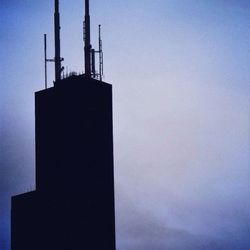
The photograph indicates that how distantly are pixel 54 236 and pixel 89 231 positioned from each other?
4331 mm

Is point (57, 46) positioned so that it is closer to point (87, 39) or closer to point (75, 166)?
point (87, 39)

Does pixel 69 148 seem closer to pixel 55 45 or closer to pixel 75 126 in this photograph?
pixel 75 126

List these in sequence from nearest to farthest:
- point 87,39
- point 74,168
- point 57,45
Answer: point 74,168 → point 87,39 → point 57,45

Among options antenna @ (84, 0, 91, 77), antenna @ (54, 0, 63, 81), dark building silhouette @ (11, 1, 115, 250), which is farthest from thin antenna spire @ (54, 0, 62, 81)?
dark building silhouette @ (11, 1, 115, 250)

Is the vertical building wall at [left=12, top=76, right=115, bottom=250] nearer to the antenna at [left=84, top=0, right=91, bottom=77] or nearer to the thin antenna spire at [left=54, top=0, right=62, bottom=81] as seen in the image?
the antenna at [left=84, top=0, right=91, bottom=77]

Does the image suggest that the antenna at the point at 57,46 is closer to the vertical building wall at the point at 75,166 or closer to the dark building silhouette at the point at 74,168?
the dark building silhouette at the point at 74,168

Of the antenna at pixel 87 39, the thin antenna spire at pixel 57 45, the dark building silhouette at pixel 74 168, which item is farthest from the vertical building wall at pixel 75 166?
the thin antenna spire at pixel 57 45

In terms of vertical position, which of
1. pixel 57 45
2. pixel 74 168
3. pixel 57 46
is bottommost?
pixel 74 168

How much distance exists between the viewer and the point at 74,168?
4219 cm

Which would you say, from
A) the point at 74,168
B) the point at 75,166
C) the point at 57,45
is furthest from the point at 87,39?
the point at 74,168

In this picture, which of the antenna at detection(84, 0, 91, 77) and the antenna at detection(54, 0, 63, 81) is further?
the antenna at detection(54, 0, 63, 81)

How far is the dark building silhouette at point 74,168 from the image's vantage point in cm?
4212

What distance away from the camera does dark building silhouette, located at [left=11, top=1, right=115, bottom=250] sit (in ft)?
138

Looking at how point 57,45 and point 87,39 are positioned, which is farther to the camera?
point 57,45
